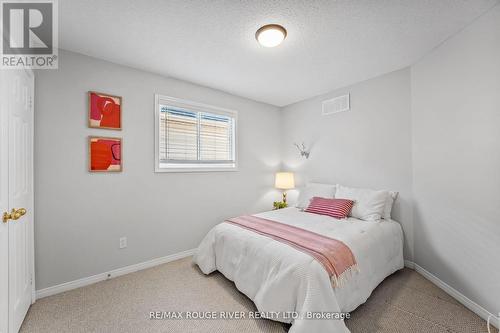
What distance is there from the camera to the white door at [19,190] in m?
1.43

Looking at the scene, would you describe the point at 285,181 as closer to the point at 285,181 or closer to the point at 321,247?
the point at 285,181

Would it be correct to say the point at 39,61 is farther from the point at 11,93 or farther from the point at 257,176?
the point at 257,176

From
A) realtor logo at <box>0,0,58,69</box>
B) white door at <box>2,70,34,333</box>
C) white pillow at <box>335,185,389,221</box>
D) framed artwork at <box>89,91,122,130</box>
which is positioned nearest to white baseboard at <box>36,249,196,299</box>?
white door at <box>2,70,34,333</box>

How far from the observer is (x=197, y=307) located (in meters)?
1.86

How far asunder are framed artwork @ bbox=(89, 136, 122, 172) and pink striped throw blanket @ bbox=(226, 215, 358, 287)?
1663 millimetres

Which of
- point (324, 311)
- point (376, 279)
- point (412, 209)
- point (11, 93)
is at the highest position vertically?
point (11, 93)

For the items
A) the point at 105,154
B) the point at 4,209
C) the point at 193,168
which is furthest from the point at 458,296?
the point at 105,154

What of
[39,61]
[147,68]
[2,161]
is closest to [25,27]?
[39,61]

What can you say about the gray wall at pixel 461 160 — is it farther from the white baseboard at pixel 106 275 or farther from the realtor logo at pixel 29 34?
the realtor logo at pixel 29 34

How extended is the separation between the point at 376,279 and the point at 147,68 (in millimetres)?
3449

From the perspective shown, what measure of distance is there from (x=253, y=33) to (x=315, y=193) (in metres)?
2.28

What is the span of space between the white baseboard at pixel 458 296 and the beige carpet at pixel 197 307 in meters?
0.05

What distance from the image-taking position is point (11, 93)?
1477 mm

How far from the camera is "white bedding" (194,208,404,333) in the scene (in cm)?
146
